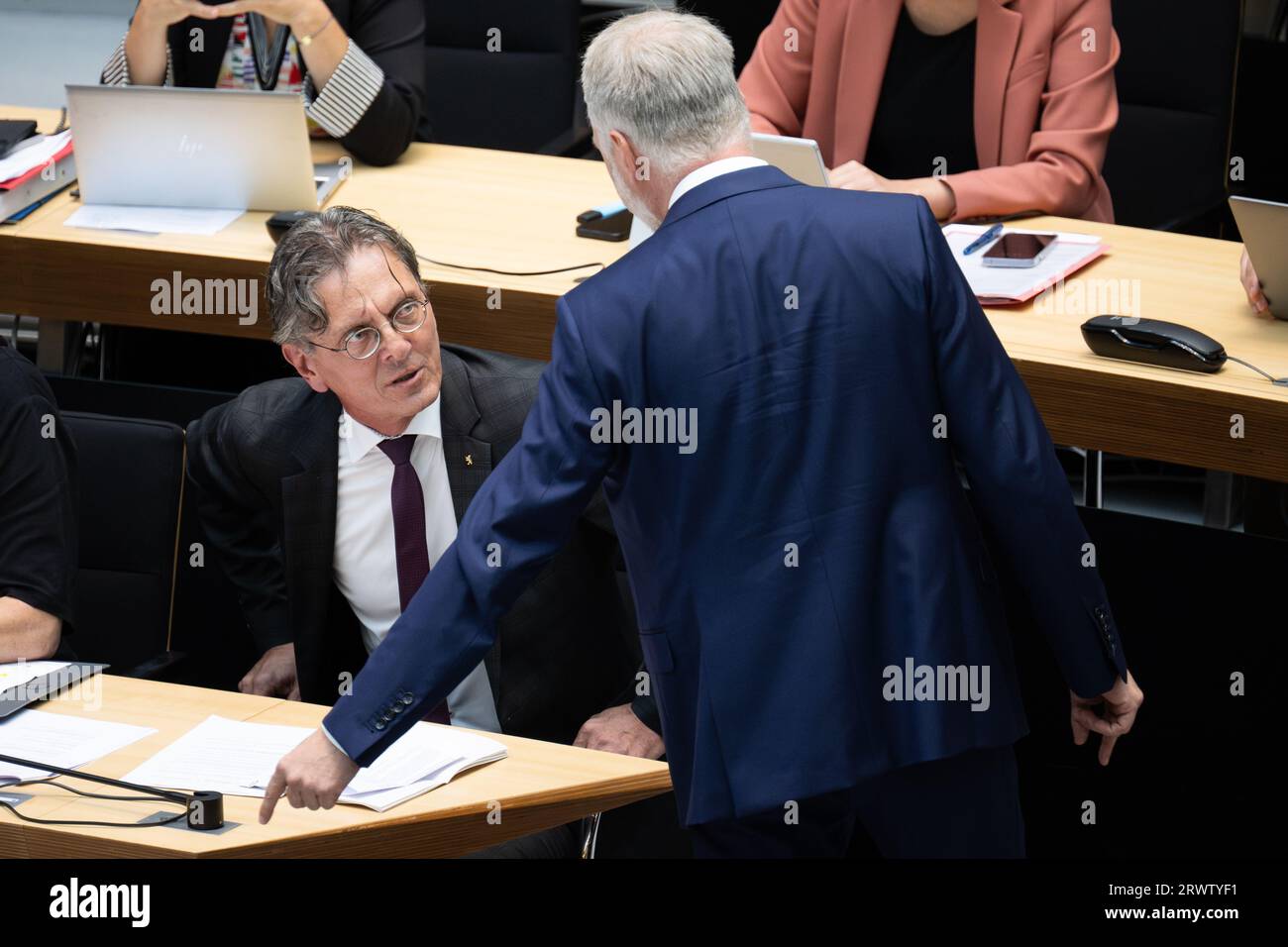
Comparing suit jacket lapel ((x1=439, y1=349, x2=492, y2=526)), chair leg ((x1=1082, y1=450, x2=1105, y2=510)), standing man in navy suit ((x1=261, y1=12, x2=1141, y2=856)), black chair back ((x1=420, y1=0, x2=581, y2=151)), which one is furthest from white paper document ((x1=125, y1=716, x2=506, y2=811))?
black chair back ((x1=420, y1=0, x2=581, y2=151))

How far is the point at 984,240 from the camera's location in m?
2.68

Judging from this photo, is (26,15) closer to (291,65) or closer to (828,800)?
(291,65)

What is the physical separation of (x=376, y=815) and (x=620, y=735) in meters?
0.47

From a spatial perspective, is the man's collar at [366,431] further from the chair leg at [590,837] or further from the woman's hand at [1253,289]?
the woman's hand at [1253,289]

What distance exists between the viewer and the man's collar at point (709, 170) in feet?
5.31

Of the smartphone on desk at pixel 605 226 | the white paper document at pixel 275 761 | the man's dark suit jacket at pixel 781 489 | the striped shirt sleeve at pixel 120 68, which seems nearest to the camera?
the man's dark suit jacket at pixel 781 489

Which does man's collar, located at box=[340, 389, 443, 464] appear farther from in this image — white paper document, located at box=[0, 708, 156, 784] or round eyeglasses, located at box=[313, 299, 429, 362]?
white paper document, located at box=[0, 708, 156, 784]

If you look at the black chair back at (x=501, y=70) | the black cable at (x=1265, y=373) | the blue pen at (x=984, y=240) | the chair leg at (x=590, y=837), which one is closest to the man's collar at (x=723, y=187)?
the chair leg at (x=590, y=837)

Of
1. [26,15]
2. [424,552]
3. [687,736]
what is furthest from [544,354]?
[26,15]

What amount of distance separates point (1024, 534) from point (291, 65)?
216 cm

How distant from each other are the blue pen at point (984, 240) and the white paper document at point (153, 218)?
4.33 feet

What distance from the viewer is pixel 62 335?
3273 millimetres

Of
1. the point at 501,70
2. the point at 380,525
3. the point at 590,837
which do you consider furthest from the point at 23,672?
the point at 501,70

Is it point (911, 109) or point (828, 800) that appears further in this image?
point (911, 109)
